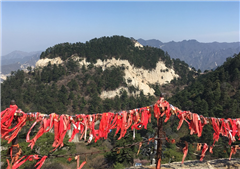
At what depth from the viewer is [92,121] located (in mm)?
6285

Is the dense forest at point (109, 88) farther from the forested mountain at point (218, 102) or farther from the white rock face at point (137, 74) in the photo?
the white rock face at point (137, 74)

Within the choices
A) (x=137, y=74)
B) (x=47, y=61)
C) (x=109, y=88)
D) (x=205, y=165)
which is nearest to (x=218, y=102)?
(x=205, y=165)

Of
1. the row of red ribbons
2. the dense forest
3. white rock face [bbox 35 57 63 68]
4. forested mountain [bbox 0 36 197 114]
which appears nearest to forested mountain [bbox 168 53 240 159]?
the dense forest

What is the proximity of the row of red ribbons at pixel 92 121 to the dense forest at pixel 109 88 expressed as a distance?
51.6ft

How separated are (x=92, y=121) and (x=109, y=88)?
7371 cm

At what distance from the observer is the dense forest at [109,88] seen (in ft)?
137

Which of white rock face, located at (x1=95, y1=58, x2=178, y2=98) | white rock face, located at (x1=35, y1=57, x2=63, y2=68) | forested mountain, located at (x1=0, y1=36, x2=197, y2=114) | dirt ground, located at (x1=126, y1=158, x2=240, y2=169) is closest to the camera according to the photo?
dirt ground, located at (x1=126, y1=158, x2=240, y2=169)

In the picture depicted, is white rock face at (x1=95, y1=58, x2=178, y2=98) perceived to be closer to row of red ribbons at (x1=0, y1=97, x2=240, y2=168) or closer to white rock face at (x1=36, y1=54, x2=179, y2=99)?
white rock face at (x1=36, y1=54, x2=179, y2=99)

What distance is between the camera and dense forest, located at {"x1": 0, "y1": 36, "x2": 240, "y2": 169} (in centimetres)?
4191

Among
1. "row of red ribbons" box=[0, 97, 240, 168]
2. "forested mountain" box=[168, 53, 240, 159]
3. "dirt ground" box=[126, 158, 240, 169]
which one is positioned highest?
"row of red ribbons" box=[0, 97, 240, 168]

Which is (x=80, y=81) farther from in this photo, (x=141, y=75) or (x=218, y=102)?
(x=218, y=102)

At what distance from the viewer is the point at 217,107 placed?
42062 mm

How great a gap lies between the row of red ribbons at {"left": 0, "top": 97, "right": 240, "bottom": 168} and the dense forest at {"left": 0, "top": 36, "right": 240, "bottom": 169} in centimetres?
1571

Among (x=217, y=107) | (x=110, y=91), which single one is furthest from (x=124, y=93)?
(x=217, y=107)
